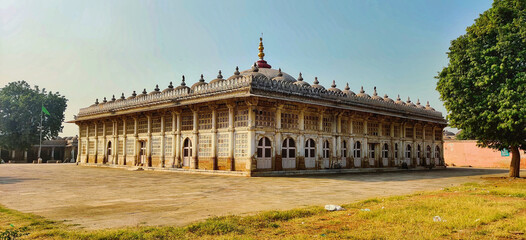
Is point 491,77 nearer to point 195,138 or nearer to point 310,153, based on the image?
point 310,153

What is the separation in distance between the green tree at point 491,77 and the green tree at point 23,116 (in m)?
45.3

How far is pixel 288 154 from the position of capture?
71.6 ft

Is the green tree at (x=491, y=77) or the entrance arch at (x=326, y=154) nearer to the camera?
the green tree at (x=491, y=77)

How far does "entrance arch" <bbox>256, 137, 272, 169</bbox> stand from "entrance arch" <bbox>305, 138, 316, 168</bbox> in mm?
2884

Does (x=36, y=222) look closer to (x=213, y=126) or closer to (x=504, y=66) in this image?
(x=213, y=126)

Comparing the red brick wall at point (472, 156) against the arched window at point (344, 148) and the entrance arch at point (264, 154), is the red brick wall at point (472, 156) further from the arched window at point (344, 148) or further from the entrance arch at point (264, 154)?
the entrance arch at point (264, 154)

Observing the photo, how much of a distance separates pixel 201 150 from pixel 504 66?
1604 cm

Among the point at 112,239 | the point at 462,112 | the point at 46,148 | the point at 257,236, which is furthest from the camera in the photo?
the point at 46,148

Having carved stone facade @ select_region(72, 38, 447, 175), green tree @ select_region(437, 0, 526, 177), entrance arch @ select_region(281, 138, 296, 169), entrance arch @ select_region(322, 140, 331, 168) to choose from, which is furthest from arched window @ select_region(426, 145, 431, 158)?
entrance arch @ select_region(281, 138, 296, 169)

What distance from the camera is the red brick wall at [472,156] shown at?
3762cm

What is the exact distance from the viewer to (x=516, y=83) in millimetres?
16047

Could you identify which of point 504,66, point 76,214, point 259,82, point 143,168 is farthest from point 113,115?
point 504,66

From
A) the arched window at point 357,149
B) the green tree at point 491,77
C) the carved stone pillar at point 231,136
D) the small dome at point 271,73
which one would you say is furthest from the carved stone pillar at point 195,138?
the green tree at point 491,77

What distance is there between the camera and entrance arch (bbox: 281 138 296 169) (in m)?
21.6
